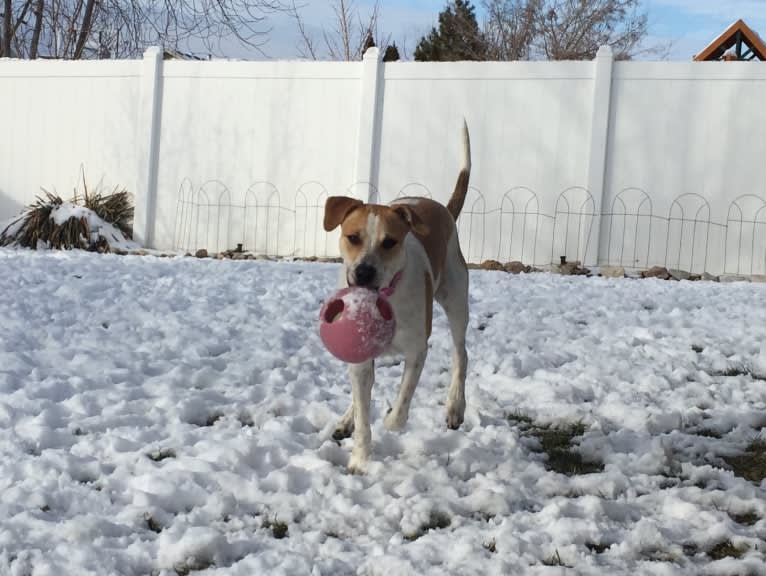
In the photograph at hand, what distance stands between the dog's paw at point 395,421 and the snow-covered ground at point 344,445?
0.34 ft

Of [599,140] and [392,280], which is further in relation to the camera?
[599,140]

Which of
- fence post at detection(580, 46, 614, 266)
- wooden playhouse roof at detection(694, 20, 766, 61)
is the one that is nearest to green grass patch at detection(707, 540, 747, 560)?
fence post at detection(580, 46, 614, 266)

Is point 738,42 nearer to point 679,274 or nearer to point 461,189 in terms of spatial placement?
point 679,274

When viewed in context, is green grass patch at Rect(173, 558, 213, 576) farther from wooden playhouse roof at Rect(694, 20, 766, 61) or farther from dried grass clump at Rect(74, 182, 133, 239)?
wooden playhouse roof at Rect(694, 20, 766, 61)

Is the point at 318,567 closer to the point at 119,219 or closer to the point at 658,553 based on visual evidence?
the point at 658,553

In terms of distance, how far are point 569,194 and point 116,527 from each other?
7782mm

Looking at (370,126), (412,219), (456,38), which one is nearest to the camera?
(412,219)

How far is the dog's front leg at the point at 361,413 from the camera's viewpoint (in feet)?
10.4

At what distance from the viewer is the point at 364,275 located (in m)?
3.02

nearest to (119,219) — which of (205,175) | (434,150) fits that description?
(205,175)

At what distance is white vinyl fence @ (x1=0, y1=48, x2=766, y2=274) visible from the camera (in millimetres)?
9180

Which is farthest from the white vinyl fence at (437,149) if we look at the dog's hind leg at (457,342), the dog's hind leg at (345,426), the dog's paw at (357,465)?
the dog's paw at (357,465)

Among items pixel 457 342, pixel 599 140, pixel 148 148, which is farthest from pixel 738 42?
pixel 457 342

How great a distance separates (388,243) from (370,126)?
7001 millimetres
